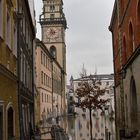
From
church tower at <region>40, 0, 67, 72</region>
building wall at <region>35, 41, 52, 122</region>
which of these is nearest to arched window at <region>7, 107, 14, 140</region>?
building wall at <region>35, 41, 52, 122</region>

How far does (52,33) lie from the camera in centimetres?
10912

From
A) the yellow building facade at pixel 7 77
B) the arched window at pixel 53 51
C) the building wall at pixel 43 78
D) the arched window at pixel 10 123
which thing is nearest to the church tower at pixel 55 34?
the arched window at pixel 53 51

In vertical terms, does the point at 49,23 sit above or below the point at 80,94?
above

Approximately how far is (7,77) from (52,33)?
93.3m

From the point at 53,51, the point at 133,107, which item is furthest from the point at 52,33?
the point at 133,107

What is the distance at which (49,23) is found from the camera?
358ft

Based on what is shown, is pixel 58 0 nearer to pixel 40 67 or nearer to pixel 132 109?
pixel 40 67

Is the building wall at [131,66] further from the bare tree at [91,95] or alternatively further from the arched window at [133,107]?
the bare tree at [91,95]

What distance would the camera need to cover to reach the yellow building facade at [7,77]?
14.9 metres

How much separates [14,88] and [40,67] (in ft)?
160

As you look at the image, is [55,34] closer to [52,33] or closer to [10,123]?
[52,33]

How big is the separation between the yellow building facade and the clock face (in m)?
88.6

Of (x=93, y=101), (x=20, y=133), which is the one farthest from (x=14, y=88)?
(x=93, y=101)

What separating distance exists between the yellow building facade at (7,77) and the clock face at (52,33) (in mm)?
88644
